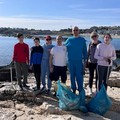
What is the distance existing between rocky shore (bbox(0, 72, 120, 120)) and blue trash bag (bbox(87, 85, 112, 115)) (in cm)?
18

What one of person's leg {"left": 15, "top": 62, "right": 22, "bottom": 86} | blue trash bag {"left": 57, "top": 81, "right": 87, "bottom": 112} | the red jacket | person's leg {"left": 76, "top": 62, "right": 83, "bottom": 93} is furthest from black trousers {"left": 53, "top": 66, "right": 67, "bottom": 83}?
person's leg {"left": 15, "top": 62, "right": 22, "bottom": 86}

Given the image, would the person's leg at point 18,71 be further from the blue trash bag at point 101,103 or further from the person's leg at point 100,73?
the blue trash bag at point 101,103

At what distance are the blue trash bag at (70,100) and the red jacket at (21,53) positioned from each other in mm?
1591

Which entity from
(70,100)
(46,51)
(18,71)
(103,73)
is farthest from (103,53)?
(18,71)

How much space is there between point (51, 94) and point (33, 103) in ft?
2.14

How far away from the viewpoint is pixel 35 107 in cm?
809

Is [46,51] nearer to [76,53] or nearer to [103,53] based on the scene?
[76,53]

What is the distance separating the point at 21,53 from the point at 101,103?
2.69 m

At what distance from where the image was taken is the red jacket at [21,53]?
28.2 feet

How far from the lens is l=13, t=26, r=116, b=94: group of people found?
308 inches

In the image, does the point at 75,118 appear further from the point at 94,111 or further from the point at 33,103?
the point at 33,103

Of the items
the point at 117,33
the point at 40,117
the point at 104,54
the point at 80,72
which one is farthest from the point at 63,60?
the point at 117,33

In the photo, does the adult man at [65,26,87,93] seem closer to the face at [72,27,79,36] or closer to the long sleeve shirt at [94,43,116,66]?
the face at [72,27,79,36]

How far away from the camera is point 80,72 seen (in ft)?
26.0
